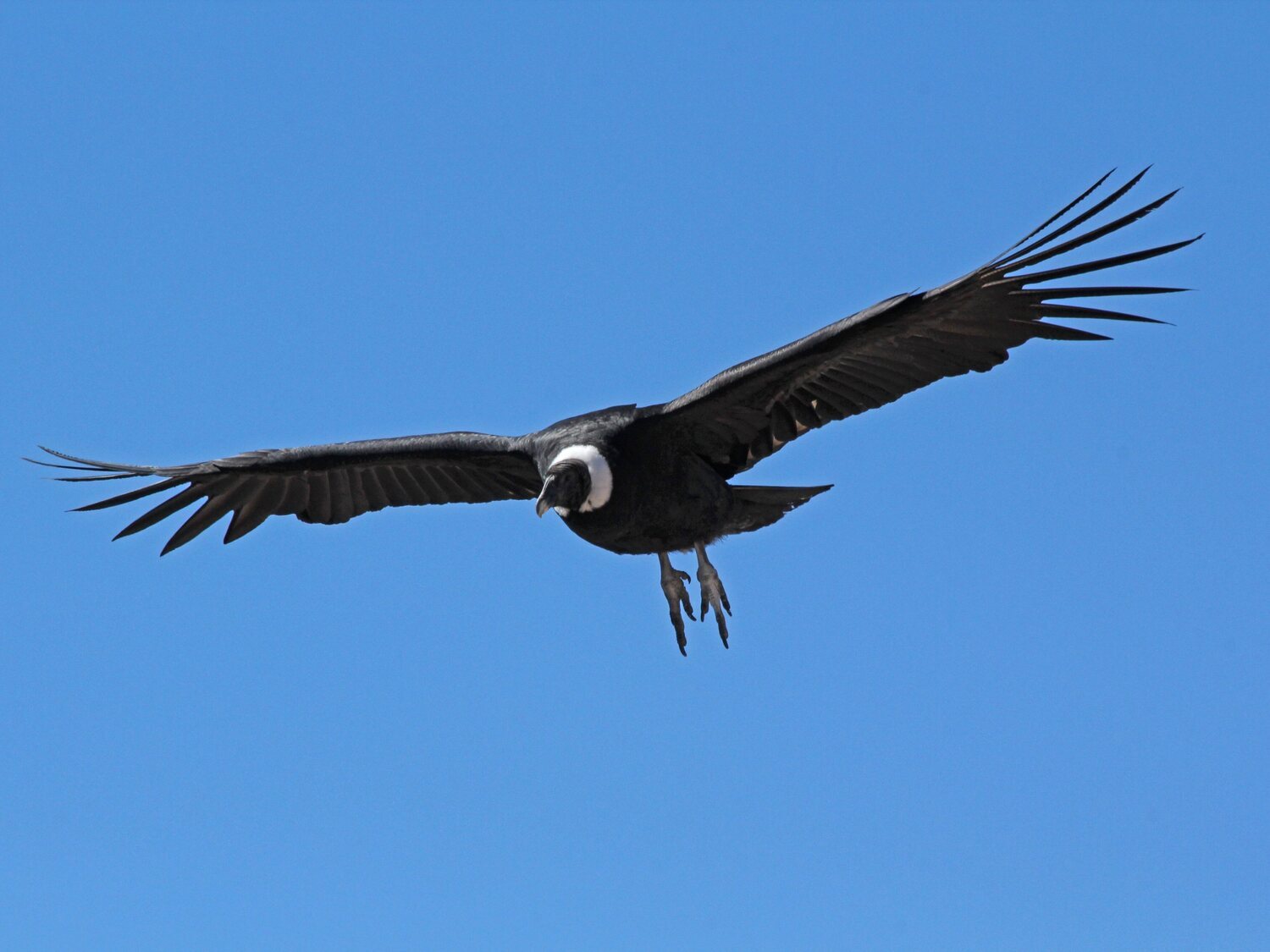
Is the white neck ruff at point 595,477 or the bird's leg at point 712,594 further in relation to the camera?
the bird's leg at point 712,594

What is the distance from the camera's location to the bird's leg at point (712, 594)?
13.8m

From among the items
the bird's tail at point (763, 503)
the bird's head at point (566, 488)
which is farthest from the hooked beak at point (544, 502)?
the bird's tail at point (763, 503)

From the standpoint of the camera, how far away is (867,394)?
12.9m

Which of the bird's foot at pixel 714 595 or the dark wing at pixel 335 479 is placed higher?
the dark wing at pixel 335 479

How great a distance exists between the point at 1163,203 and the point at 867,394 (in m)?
2.61

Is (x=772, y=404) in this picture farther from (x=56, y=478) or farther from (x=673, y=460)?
(x=56, y=478)

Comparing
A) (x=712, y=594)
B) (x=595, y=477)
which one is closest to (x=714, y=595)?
(x=712, y=594)

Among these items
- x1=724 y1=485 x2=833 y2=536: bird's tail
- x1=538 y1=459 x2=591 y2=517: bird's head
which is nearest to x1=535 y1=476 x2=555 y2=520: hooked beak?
x1=538 y1=459 x2=591 y2=517: bird's head

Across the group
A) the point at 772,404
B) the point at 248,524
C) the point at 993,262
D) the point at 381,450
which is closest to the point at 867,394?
the point at 772,404

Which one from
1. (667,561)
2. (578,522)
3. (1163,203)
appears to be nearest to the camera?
(1163,203)

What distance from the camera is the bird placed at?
39.1 feet

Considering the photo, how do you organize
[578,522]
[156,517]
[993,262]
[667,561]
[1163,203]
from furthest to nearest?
[156,517] < [667,561] < [578,522] < [993,262] < [1163,203]

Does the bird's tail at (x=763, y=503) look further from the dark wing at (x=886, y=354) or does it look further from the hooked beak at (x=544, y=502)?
the hooked beak at (x=544, y=502)

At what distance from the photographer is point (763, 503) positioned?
1349cm
